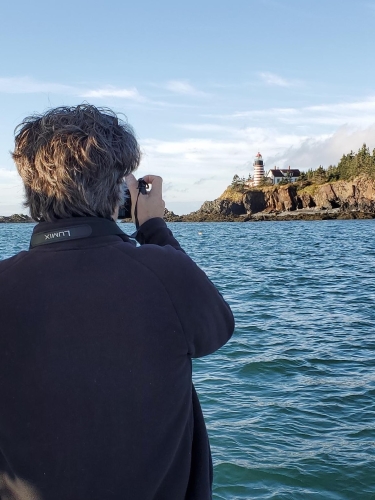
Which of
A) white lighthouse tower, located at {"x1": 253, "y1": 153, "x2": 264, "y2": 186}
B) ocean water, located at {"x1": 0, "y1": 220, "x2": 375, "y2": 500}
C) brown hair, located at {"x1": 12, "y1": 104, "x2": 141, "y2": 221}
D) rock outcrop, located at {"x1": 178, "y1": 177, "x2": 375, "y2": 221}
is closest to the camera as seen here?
brown hair, located at {"x1": 12, "y1": 104, "x2": 141, "y2": 221}

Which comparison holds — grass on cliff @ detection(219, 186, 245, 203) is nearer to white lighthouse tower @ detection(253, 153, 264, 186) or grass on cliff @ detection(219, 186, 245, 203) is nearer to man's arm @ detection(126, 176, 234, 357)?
white lighthouse tower @ detection(253, 153, 264, 186)

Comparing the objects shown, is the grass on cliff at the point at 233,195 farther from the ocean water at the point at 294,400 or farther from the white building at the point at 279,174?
the ocean water at the point at 294,400

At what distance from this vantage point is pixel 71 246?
186 centimetres

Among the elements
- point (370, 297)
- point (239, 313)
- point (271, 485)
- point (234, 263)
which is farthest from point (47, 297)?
point (234, 263)

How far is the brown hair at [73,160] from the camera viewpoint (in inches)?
74.0

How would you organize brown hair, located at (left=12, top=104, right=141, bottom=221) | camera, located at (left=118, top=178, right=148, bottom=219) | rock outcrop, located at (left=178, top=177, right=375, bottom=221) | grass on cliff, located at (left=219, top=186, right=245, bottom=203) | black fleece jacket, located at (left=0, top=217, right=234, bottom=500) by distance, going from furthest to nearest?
grass on cliff, located at (left=219, top=186, right=245, bottom=203) → rock outcrop, located at (left=178, top=177, right=375, bottom=221) → camera, located at (left=118, top=178, right=148, bottom=219) → brown hair, located at (left=12, top=104, right=141, bottom=221) → black fleece jacket, located at (left=0, top=217, right=234, bottom=500)

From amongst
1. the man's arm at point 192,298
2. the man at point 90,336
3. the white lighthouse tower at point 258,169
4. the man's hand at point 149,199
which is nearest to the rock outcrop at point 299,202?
the white lighthouse tower at point 258,169

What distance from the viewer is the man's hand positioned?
2.22m

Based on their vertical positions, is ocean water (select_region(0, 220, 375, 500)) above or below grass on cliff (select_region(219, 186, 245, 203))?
below

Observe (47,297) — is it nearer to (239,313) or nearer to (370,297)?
(239,313)

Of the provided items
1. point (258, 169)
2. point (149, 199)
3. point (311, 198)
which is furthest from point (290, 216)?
point (149, 199)

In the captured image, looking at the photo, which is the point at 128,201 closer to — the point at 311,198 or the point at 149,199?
the point at 149,199

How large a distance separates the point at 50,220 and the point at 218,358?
8928mm

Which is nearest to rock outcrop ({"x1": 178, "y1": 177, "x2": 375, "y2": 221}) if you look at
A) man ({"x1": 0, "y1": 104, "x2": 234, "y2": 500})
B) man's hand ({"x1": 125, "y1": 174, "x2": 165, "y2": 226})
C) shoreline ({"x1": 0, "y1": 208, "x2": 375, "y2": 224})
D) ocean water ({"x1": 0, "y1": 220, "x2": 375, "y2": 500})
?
shoreline ({"x1": 0, "y1": 208, "x2": 375, "y2": 224})
